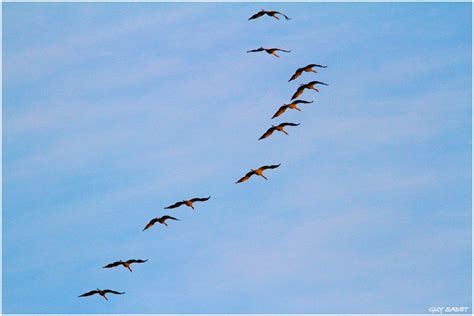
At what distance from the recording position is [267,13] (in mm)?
85750

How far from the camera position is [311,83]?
90000mm

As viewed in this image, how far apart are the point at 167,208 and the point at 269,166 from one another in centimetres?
1169

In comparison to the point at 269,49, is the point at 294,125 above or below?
below

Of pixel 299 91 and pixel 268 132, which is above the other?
pixel 299 91

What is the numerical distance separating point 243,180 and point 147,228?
37.1 ft

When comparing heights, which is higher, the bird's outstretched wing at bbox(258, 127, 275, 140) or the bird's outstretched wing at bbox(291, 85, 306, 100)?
the bird's outstretched wing at bbox(291, 85, 306, 100)

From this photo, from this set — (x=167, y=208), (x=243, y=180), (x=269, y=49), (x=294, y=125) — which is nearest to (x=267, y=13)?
(x=269, y=49)

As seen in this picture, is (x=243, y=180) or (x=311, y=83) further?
(x=311, y=83)

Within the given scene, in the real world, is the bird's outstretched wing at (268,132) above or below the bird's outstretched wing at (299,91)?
below

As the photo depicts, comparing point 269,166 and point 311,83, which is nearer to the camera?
point 269,166

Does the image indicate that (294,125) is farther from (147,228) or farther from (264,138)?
(147,228)

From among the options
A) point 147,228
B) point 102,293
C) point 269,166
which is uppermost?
point 269,166

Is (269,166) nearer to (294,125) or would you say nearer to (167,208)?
(294,125)

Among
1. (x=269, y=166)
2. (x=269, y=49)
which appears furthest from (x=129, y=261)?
(x=269, y=49)
